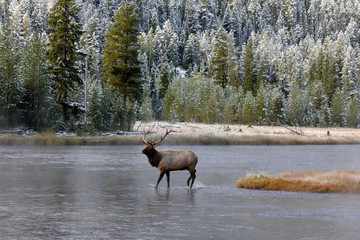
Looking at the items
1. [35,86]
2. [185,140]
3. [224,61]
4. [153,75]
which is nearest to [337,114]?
[224,61]

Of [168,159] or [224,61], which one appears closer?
[168,159]

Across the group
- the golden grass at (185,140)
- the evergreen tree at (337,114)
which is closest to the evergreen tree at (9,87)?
the golden grass at (185,140)

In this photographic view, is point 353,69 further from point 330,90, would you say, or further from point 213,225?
point 213,225

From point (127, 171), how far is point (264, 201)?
35.7 feet

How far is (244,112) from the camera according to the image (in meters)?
99.1

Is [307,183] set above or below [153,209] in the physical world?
above

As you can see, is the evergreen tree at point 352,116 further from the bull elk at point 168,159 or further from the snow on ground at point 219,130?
the bull elk at point 168,159

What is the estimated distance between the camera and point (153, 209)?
52.2ft

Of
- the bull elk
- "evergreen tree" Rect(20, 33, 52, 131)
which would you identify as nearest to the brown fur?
the bull elk

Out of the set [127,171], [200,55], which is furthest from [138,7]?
[127,171]

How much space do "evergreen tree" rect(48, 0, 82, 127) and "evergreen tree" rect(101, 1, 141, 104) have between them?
663 centimetres

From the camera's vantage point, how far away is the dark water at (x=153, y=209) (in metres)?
12.7

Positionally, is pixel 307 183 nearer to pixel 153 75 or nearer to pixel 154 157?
pixel 154 157

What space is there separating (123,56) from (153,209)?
45.0 m
